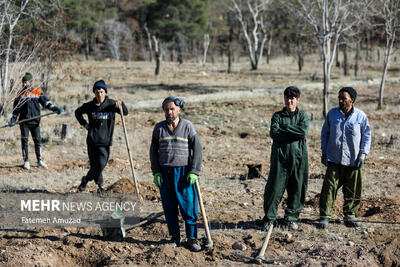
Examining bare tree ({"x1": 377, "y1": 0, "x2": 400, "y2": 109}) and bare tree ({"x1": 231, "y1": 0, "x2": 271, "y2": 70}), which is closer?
bare tree ({"x1": 377, "y1": 0, "x2": 400, "y2": 109})

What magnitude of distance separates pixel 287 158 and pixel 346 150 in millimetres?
690

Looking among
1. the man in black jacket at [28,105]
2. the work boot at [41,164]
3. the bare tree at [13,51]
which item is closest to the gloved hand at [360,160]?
the man in black jacket at [28,105]

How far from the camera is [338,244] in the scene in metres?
4.87

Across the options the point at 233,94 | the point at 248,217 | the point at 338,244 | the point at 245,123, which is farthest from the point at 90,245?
the point at 233,94

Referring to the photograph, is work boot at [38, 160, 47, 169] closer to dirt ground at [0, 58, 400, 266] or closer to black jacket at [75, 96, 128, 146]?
dirt ground at [0, 58, 400, 266]

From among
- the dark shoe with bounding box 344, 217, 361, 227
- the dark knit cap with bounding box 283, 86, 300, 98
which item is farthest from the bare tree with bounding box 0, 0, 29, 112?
the dark shoe with bounding box 344, 217, 361, 227

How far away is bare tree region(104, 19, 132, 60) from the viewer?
4256 centimetres

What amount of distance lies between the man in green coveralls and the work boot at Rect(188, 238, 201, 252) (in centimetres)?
103

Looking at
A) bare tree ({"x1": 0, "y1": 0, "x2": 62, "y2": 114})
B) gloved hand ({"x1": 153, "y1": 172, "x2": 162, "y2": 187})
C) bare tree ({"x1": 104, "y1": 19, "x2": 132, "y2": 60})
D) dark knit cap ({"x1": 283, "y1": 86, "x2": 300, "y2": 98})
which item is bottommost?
gloved hand ({"x1": 153, "y1": 172, "x2": 162, "y2": 187})

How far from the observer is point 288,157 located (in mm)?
5172

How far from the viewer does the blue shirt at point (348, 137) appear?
5270mm

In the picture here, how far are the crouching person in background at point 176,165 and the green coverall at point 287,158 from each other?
102 centimetres

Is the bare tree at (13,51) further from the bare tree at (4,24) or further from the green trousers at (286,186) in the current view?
the green trousers at (286,186)

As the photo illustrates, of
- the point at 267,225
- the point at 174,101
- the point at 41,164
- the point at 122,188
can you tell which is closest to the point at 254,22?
the point at 41,164
